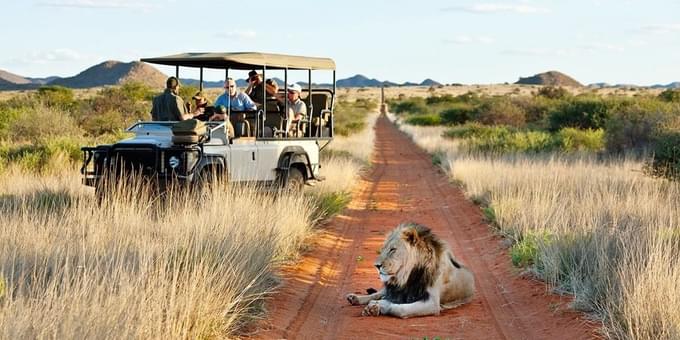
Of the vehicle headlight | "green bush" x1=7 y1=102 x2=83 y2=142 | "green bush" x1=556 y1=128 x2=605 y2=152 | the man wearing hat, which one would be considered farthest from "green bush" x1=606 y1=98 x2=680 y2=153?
"green bush" x1=7 y1=102 x2=83 y2=142

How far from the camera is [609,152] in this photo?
1048 inches

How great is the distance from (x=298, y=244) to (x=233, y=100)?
3970 millimetres

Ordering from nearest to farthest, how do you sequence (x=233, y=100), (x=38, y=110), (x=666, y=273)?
(x=666, y=273) < (x=233, y=100) < (x=38, y=110)

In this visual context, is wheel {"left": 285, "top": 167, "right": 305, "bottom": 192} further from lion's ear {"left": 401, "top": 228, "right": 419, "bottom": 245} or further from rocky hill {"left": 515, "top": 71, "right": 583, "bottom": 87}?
rocky hill {"left": 515, "top": 71, "right": 583, "bottom": 87}

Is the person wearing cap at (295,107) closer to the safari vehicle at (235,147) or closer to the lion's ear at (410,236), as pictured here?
the safari vehicle at (235,147)

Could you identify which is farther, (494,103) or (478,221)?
(494,103)

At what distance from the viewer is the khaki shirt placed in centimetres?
1479

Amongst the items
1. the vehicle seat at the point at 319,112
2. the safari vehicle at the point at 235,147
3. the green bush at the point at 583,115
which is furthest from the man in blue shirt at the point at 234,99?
the green bush at the point at 583,115

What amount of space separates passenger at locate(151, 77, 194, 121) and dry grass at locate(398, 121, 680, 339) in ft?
17.5

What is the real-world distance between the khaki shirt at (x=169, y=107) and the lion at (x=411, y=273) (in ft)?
22.5

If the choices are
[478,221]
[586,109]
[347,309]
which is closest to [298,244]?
[347,309]

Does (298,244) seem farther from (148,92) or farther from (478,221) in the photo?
(148,92)

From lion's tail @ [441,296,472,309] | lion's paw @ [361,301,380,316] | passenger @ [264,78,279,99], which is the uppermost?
passenger @ [264,78,279,99]

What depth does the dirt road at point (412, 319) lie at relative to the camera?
27.1 ft
